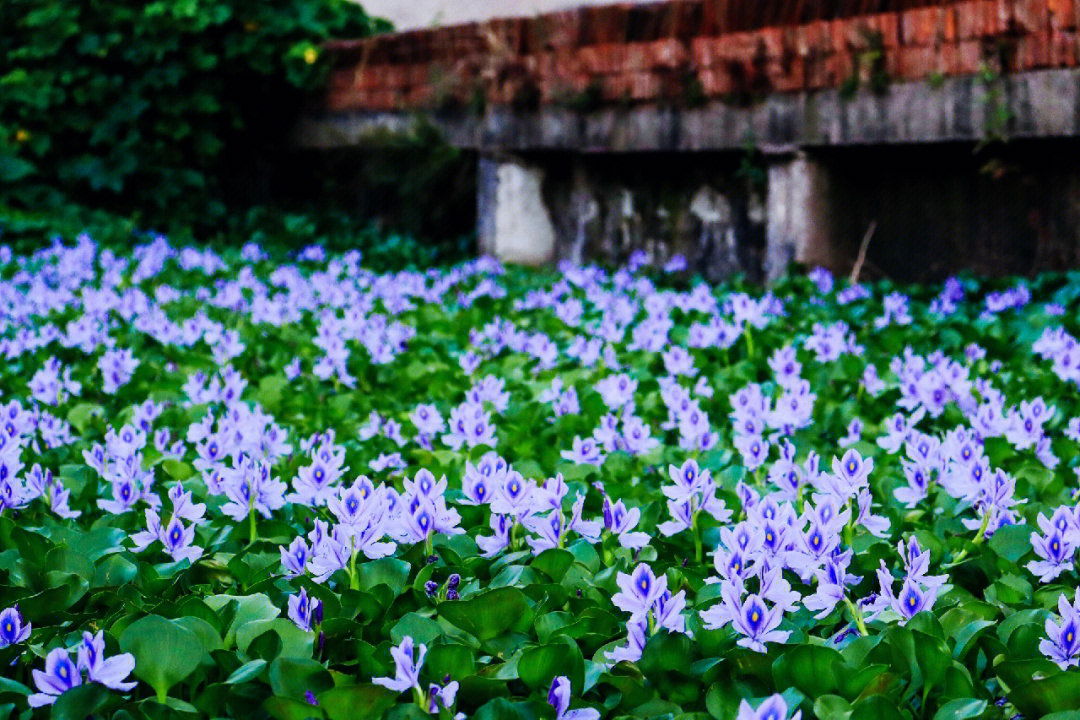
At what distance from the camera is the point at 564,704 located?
149 centimetres

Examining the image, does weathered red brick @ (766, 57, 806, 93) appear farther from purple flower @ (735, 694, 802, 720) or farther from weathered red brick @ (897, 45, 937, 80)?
purple flower @ (735, 694, 802, 720)

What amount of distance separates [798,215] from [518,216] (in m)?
2.29

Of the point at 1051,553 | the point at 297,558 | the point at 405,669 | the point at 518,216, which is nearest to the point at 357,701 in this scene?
the point at 405,669

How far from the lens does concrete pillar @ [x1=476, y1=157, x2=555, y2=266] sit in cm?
832

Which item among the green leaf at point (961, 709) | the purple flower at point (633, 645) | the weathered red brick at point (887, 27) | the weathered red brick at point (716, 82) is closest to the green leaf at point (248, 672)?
the purple flower at point (633, 645)

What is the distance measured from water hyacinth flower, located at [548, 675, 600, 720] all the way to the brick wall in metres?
4.81

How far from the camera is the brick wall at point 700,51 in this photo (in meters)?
5.67

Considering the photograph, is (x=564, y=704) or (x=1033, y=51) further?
(x=1033, y=51)

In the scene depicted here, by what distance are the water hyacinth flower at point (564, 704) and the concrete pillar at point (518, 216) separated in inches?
271

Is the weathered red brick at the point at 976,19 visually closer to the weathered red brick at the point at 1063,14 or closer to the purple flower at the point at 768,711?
the weathered red brick at the point at 1063,14

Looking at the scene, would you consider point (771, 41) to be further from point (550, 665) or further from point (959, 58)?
A: point (550, 665)

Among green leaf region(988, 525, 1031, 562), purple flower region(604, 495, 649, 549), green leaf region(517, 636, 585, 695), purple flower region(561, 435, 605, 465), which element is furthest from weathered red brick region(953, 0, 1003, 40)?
green leaf region(517, 636, 585, 695)

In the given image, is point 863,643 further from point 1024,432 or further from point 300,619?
point 1024,432

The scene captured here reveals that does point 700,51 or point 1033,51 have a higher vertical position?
point 700,51
